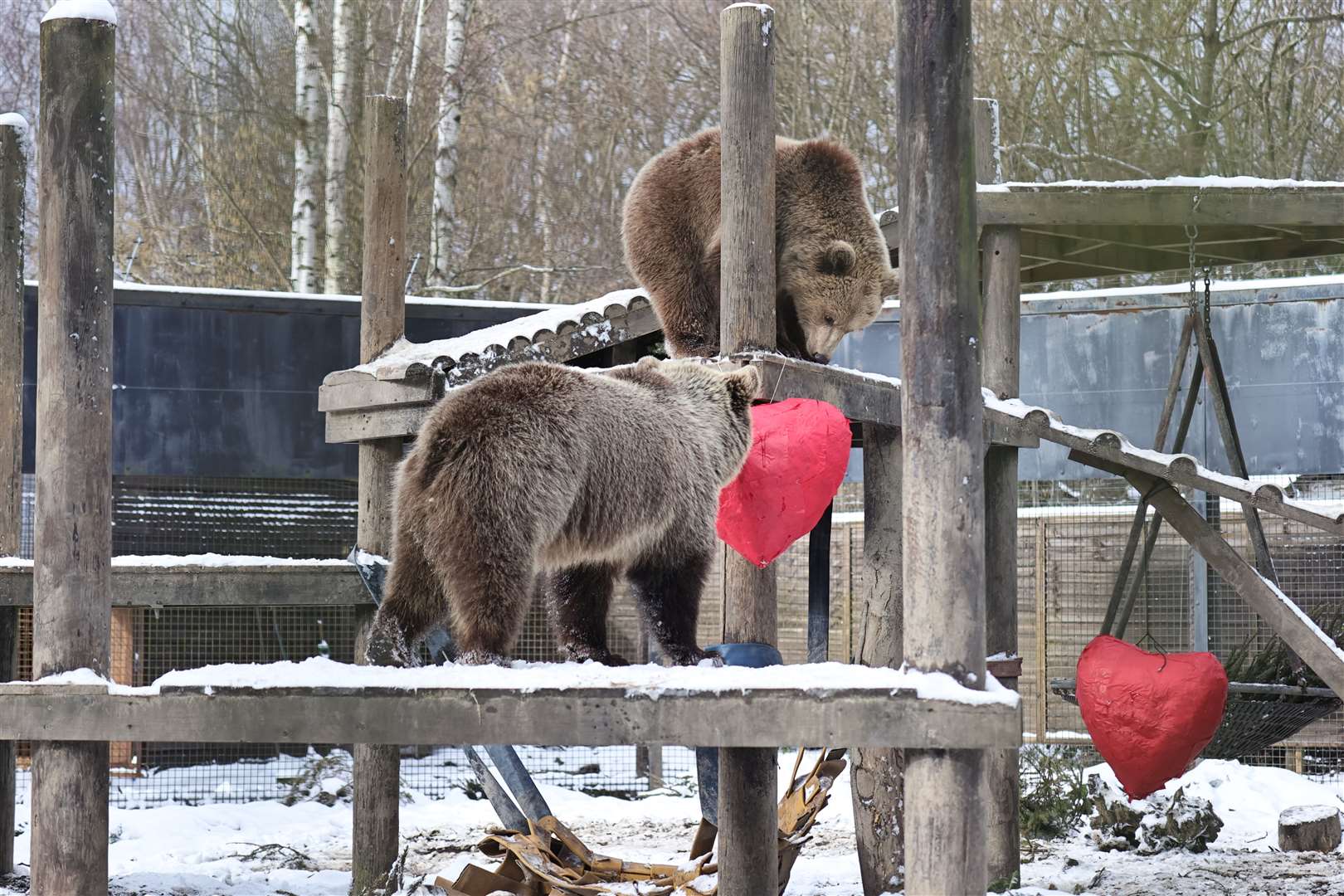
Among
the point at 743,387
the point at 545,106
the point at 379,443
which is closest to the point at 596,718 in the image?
the point at 743,387

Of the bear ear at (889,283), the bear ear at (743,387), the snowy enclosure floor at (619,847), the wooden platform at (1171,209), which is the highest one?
the wooden platform at (1171,209)

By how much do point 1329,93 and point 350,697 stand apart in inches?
531

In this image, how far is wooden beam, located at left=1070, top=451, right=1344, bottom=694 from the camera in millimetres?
6328

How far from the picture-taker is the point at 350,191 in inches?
644

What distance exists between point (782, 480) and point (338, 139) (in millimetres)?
10304

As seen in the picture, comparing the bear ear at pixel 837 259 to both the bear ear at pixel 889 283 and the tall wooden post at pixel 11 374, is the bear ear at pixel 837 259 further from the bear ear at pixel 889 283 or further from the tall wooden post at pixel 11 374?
the tall wooden post at pixel 11 374

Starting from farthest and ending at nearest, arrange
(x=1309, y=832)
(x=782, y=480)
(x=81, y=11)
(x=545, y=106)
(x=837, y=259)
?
(x=545, y=106) → (x=1309, y=832) → (x=837, y=259) → (x=782, y=480) → (x=81, y=11)

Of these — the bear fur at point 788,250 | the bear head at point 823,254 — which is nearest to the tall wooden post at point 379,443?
the bear fur at point 788,250

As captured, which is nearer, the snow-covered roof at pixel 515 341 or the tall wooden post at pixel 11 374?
the snow-covered roof at pixel 515 341

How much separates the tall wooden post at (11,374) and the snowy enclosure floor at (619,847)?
1036 millimetres

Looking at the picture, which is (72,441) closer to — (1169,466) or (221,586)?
(221,586)

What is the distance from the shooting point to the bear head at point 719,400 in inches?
184

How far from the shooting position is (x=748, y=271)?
16.7 feet

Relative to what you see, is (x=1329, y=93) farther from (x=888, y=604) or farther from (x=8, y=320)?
(x=8, y=320)
